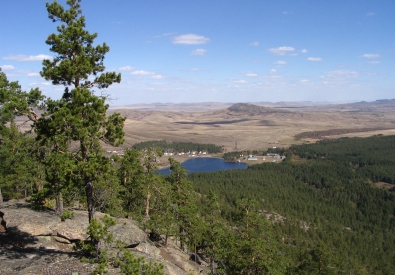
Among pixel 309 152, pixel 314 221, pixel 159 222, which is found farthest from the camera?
pixel 309 152

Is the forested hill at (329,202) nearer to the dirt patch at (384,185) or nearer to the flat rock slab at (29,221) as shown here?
the dirt patch at (384,185)

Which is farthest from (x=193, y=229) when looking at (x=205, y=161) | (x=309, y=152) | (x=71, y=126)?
(x=309, y=152)

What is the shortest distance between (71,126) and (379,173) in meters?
150

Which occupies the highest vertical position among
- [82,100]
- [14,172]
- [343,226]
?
[82,100]

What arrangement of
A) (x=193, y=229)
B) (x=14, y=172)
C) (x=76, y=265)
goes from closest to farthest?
(x=76, y=265) < (x=193, y=229) < (x=14, y=172)

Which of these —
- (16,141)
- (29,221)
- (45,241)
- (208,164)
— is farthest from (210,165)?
(45,241)

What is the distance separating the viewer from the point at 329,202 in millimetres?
104438

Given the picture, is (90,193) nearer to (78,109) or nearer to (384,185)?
(78,109)

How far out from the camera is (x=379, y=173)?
134 metres

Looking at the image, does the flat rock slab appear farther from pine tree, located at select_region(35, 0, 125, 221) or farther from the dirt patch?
the dirt patch

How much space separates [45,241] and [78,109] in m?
10.5

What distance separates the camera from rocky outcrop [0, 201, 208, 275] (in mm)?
15648

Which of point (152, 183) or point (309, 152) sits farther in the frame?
point (309, 152)

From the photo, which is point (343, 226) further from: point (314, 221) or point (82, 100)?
point (82, 100)
